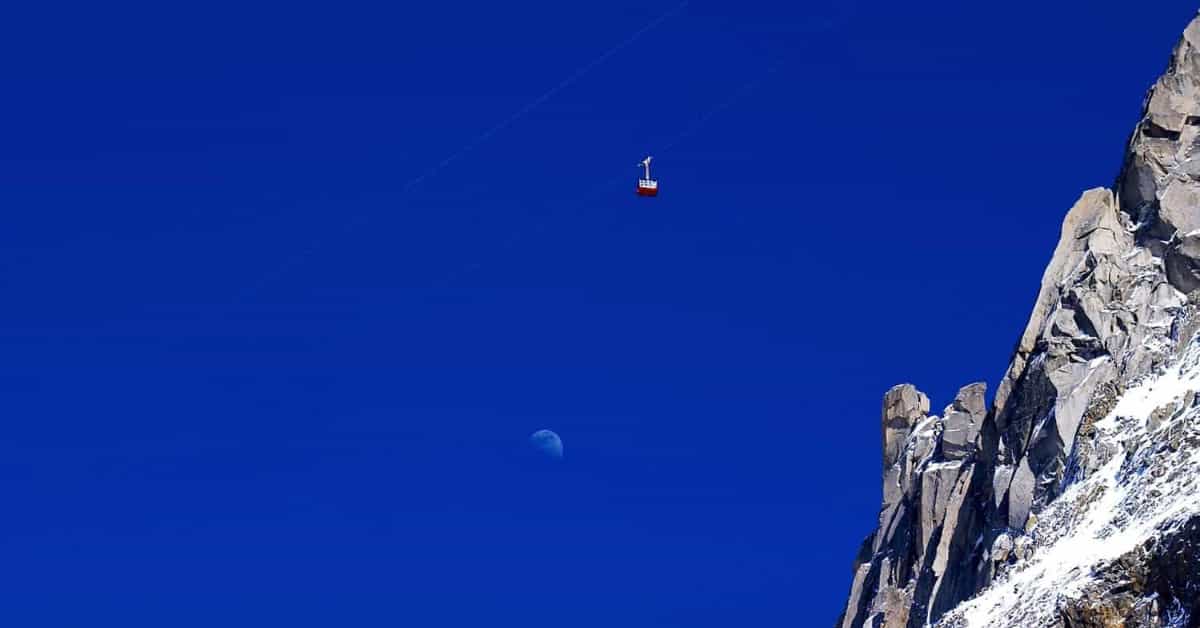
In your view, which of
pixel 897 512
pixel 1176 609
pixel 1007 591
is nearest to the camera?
pixel 1176 609

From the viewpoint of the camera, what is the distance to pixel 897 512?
134 meters

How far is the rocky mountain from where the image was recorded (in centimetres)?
7862

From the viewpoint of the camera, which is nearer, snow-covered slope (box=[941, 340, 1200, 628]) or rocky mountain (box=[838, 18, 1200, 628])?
snow-covered slope (box=[941, 340, 1200, 628])

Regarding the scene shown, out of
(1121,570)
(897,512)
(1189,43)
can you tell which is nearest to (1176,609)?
(1121,570)

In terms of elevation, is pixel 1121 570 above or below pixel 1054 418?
below

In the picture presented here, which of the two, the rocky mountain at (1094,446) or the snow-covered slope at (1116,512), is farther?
the rocky mountain at (1094,446)

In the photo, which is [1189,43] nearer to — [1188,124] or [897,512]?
[1188,124]

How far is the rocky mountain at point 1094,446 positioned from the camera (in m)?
78.6

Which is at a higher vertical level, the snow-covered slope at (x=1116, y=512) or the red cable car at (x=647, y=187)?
the red cable car at (x=647, y=187)

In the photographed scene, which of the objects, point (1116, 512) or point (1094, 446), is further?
point (1094, 446)

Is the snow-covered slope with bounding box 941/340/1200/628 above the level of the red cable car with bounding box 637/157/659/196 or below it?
below

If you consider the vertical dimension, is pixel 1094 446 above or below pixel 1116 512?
above

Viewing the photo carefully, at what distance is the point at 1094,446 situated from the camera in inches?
3711

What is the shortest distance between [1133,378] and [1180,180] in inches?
526
